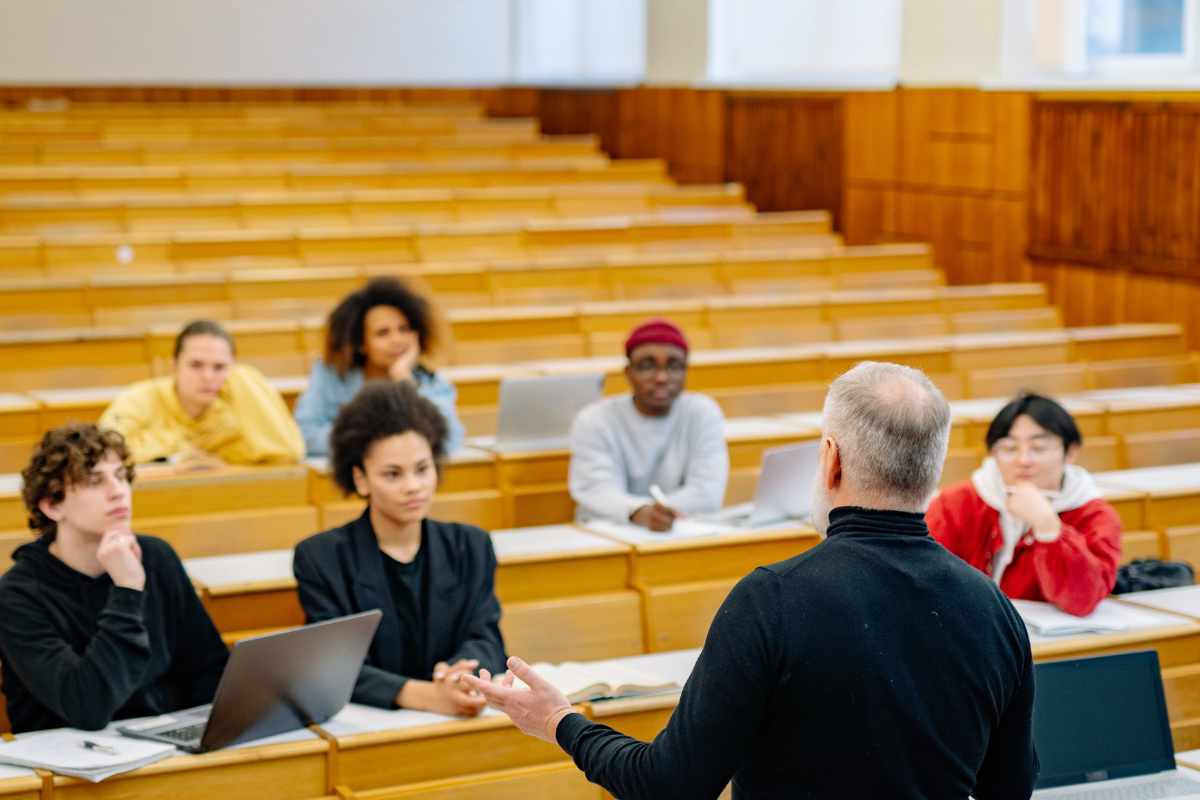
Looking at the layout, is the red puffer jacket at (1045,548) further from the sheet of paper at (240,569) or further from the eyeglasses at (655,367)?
the sheet of paper at (240,569)

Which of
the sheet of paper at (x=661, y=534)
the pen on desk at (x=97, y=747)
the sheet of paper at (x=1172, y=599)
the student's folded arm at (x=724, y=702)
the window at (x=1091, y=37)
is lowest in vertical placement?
the sheet of paper at (x=1172, y=599)

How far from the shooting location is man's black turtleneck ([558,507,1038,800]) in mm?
A: 1309

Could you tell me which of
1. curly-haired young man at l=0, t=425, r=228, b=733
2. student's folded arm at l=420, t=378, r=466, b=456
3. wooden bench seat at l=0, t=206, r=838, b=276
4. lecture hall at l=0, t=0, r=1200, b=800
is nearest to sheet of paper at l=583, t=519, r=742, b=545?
lecture hall at l=0, t=0, r=1200, b=800

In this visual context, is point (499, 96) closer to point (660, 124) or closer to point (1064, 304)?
Answer: point (660, 124)

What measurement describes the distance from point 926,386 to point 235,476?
2.29m

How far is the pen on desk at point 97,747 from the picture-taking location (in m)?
2.11

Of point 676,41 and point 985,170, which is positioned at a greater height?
point 676,41

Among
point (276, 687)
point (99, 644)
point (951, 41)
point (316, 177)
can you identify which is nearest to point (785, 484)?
point (276, 687)

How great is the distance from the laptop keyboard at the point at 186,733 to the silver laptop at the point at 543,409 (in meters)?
1.57

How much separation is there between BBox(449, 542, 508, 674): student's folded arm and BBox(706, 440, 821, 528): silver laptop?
2.71ft

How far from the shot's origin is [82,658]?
2.20 meters

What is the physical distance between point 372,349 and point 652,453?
69cm

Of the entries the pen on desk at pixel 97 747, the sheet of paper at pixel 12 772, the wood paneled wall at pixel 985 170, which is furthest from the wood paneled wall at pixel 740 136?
the sheet of paper at pixel 12 772

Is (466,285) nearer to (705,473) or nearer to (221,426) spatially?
(221,426)
